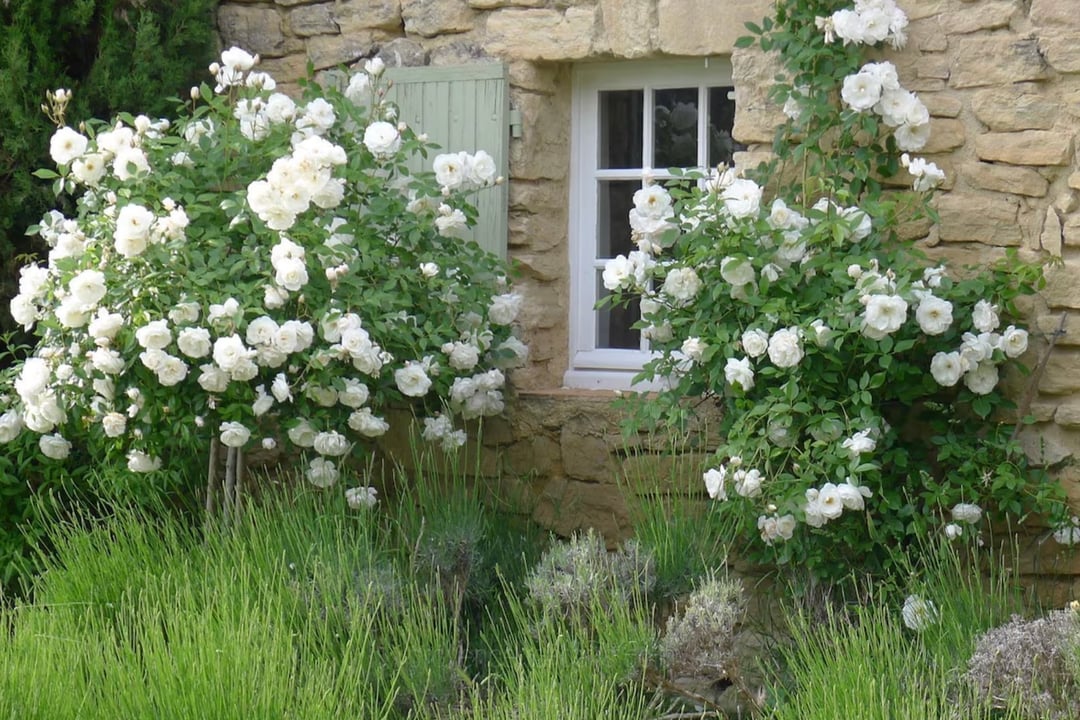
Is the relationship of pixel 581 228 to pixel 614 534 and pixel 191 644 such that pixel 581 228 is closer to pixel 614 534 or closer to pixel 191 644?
pixel 614 534

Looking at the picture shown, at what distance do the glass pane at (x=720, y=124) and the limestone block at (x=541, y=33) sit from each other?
1.72ft

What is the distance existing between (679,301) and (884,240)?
715 mm

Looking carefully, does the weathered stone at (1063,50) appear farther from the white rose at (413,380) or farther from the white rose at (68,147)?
the white rose at (68,147)

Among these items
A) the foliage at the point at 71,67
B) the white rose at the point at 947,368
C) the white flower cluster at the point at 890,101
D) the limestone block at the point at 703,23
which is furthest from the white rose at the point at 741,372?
the foliage at the point at 71,67

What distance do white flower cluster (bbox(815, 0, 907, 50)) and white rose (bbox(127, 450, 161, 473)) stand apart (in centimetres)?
268

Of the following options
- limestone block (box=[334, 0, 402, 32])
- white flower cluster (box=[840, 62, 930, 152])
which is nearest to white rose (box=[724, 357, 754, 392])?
white flower cluster (box=[840, 62, 930, 152])

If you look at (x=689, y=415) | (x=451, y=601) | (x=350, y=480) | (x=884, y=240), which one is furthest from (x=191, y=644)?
(x=884, y=240)

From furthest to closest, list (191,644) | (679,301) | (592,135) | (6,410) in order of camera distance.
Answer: (592,135) < (6,410) < (679,301) < (191,644)

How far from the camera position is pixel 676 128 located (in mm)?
5426

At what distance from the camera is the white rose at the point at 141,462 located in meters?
4.69

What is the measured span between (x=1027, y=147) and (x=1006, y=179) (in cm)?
12

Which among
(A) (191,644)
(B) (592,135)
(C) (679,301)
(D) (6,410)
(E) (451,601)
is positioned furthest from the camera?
(B) (592,135)

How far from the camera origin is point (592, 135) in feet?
18.1

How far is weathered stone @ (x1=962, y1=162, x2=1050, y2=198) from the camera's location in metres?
4.53
